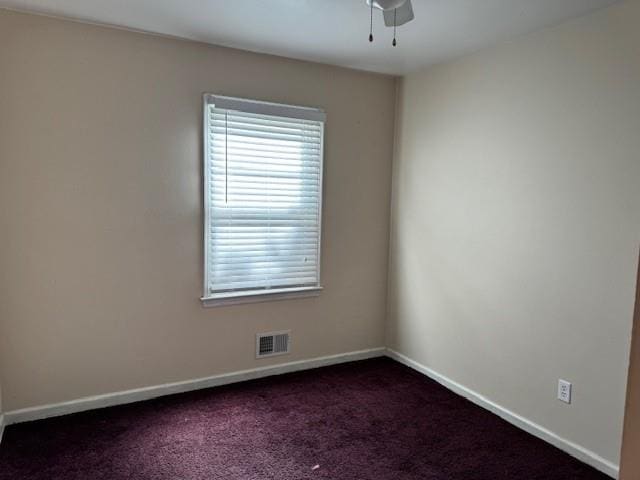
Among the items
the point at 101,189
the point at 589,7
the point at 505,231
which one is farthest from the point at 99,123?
the point at 589,7

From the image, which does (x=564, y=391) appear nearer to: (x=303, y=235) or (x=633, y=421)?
(x=633, y=421)

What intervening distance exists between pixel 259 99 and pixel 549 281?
218cm

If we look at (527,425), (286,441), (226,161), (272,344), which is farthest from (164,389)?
(527,425)

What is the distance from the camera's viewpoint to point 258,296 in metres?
3.28

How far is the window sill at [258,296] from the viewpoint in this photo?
123 inches

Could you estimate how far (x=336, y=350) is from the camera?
146 inches

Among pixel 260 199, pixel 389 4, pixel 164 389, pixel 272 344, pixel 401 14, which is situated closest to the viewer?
pixel 389 4

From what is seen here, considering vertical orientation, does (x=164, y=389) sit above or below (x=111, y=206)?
below

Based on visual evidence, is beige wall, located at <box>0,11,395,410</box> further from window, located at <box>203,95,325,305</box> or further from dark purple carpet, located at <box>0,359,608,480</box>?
dark purple carpet, located at <box>0,359,608,480</box>

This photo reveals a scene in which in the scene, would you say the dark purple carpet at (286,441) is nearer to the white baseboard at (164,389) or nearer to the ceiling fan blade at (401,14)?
the white baseboard at (164,389)

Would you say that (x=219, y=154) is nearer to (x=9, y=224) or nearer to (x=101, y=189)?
(x=101, y=189)

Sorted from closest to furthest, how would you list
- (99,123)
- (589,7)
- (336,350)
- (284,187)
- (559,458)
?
(589,7), (559,458), (99,123), (284,187), (336,350)

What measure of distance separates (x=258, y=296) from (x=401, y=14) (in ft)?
6.69

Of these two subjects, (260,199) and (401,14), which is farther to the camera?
(260,199)
